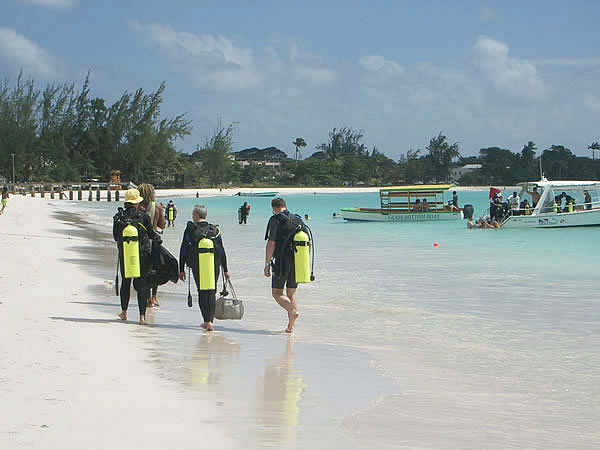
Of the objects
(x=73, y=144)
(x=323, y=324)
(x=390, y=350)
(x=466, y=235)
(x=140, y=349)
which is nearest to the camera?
(x=140, y=349)

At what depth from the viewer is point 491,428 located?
18.5ft

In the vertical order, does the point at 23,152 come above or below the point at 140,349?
above

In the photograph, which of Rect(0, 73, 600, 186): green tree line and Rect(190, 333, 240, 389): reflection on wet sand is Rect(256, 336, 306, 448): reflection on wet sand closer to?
Rect(190, 333, 240, 389): reflection on wet sand

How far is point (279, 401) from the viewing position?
596 cm

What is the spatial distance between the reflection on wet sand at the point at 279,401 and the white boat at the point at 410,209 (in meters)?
34.1

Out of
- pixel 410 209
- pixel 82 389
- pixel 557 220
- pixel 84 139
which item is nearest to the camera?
pixel 82 389

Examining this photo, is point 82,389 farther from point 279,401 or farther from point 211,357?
point 211,357

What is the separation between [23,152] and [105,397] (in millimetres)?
92884

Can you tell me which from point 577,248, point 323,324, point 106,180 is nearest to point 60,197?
point 106,180

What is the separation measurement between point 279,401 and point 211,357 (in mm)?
1629

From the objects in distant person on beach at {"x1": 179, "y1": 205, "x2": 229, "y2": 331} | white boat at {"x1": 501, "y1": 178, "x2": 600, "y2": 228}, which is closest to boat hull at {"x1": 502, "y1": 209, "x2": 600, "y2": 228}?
white boat at {"x1": 501, "y1": 178, "x2": 600, "y2": 228}

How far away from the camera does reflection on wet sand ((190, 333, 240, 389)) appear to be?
6.51m

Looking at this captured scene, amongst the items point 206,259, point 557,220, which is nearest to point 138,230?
point 206,259

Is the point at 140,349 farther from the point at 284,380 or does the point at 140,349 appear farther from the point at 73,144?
the point at 73,144
